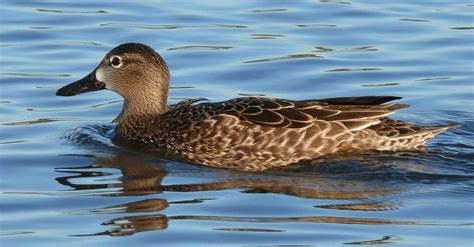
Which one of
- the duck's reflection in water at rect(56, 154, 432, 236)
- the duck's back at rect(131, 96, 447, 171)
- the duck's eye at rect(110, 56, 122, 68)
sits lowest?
the duck's reflection in water at rect(56, 154, 432, 236)

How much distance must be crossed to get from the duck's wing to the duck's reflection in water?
1.89 ft

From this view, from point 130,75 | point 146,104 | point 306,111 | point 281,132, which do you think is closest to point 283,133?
point 281,132

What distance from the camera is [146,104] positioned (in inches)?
568

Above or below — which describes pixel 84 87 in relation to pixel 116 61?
below

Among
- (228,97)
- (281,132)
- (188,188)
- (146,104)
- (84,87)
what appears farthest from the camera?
(228,97)

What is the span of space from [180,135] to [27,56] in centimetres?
447

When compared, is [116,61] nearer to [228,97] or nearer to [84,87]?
[84,87]

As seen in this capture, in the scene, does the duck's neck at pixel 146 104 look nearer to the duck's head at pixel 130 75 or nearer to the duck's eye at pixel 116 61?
the duck's head at pixel 130 75

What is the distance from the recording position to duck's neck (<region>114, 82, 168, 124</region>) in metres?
14.4

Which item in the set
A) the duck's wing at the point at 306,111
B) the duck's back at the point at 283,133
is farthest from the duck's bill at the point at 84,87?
the duck's wing at the point at 306,111

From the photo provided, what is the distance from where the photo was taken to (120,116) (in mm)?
14570

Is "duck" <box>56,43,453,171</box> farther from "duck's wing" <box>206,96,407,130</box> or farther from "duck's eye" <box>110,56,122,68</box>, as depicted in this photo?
"duck's eye" <box>110,56,122,68</box>

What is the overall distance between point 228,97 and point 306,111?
2506mm

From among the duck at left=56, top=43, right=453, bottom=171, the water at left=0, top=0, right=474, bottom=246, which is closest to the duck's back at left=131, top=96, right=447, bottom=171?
the duck at left=56, top=43, right=453, bottom=171
